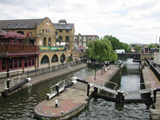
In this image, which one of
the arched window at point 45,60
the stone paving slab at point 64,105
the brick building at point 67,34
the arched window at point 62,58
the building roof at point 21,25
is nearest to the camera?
the stone paving slab at point 64,105

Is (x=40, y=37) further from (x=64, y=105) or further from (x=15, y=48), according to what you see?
(x=64, y=105)

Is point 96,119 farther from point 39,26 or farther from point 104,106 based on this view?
point 39,26

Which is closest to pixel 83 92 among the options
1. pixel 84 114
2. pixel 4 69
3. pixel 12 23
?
pixel 84 114

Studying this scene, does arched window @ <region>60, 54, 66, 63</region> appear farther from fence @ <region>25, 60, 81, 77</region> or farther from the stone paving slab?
the stone paving slab

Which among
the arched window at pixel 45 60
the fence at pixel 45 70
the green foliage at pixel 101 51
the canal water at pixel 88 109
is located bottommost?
the canal water at pixel 88 109

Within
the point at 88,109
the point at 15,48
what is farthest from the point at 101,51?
the point at 88,109

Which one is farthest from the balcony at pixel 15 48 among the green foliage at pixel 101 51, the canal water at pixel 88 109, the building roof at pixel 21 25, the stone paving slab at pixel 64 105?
the green foliage at pixel 101 51

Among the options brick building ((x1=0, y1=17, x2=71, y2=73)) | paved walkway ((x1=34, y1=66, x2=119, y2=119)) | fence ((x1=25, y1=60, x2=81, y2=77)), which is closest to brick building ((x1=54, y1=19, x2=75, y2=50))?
fence ((x1=25, y1=60, x2=81, y2=77))

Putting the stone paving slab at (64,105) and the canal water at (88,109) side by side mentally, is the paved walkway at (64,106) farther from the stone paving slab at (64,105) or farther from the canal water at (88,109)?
the canal water at (88,109)

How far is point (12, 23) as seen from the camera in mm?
40969

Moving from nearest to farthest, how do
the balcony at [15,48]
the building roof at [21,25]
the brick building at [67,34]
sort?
1. the balcony at [15,48]
2. the building roof at [21,25]
3. the brick building at [67,34]

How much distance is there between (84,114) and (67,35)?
Result: 58.0m

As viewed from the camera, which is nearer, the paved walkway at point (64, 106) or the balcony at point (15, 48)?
the paved walkway at point (64, 106)

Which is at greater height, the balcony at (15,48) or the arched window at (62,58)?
the balcony at (15,48)
